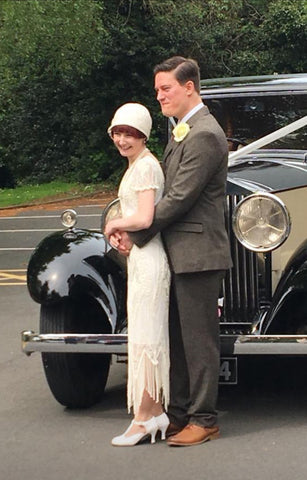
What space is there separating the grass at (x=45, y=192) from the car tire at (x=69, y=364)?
16.4 meters

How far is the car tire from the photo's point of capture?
5551mm

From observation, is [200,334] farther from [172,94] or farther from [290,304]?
[172,94]

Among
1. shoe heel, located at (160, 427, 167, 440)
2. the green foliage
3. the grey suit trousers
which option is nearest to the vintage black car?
the grey suit trousers

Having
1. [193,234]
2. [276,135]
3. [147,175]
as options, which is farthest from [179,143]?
[276,135]

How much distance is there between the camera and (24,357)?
727cm

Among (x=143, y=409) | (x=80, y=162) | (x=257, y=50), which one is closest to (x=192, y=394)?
(x=143, y=409)

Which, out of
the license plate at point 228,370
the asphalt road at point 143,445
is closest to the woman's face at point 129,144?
the license plate at point 228,370

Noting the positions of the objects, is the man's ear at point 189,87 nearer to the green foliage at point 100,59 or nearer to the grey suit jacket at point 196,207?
the grey suit jacket at point 196,207

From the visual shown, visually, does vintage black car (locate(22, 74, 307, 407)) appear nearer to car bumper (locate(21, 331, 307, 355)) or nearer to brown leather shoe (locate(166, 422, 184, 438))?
car bumper (locate(21, 331, 307, 355))

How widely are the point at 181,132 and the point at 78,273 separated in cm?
116

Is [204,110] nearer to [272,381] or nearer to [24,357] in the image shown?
[272,381]

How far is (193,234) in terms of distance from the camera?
4793mm

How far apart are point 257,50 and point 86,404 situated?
2243cm

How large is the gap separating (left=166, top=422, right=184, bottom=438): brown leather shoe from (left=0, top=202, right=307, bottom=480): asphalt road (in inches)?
4.0
